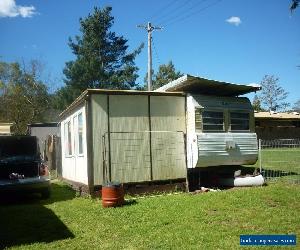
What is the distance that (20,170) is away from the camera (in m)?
11.8

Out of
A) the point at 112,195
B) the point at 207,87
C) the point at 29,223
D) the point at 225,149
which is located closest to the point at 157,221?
the point at 112,195

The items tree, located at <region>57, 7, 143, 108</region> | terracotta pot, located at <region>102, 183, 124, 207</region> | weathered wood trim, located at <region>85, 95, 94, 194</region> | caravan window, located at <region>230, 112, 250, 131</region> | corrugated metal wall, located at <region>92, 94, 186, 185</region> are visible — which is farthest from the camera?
tree, located at <region>57, 7, 143, 108</region>

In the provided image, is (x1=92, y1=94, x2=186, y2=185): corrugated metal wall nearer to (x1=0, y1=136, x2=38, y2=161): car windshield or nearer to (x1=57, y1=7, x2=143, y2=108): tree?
(x1=0, y1=136, x2=38, y2=161): car windshield

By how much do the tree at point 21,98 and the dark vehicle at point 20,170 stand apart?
28.3 metres

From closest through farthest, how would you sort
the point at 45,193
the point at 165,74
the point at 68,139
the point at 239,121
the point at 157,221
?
1. the point at 157,221
2. the point at 45,193
3. the point at 239,121
4. the point at 68,139
5. the point at 165,74

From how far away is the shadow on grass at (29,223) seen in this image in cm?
729

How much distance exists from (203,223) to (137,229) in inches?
54.3

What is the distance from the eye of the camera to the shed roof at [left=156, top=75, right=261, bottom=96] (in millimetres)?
12312

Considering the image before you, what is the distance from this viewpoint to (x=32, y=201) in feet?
39.9

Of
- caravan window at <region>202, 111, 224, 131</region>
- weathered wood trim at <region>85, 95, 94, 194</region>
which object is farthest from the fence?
weathered wood trim at <region>85, 95, 94, 194</region>

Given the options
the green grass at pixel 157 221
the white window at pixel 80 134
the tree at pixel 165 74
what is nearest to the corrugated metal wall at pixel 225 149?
the green grass at pixel 157 221

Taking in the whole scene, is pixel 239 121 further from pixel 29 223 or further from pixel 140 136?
pixel 29 223

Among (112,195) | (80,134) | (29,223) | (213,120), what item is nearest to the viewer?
(29,223)

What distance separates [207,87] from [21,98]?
33.4 meters
